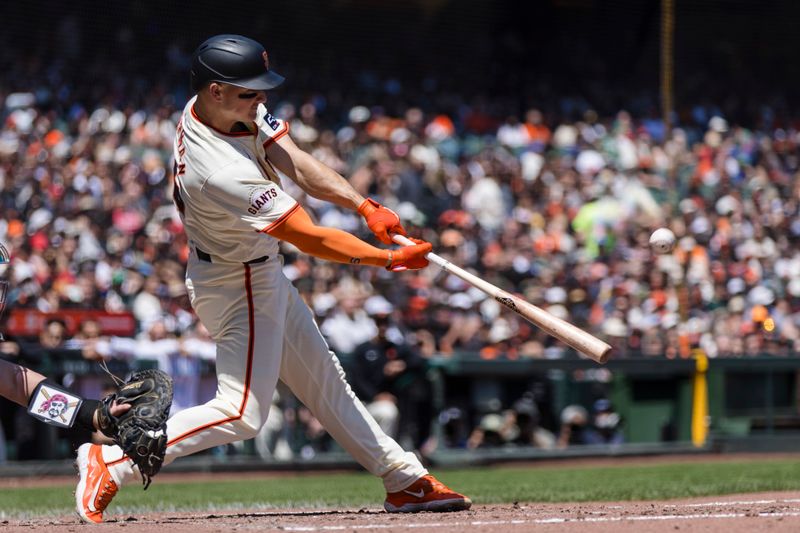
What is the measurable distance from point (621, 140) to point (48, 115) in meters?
7.43

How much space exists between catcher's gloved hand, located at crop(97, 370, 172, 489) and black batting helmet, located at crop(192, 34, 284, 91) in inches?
45.2

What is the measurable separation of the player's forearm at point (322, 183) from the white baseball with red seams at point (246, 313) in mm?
126

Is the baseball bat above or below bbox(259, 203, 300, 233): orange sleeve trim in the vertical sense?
below

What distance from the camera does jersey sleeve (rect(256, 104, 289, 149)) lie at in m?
4.90

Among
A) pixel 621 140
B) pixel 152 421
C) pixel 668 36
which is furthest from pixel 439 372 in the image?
pixel 621 140

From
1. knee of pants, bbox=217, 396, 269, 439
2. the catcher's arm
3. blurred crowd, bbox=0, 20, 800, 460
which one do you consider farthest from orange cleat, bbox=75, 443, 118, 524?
blurred crowd, bbox=0, 20, 800, 460

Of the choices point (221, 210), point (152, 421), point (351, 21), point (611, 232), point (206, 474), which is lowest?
point (206, 474)

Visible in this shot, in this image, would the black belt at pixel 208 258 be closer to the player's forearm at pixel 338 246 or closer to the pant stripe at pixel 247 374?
the pant stripe at pixel 247 374

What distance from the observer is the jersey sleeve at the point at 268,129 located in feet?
16.1

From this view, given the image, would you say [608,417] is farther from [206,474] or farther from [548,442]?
[206,474]

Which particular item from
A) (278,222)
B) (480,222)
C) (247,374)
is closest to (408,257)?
(278,222)

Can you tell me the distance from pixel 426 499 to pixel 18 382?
1664mm

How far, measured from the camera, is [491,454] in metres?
10.4

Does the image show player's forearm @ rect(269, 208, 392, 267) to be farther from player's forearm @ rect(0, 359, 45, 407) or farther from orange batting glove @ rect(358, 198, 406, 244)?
player's forearm @ rect(0, 359, 45, 407)
